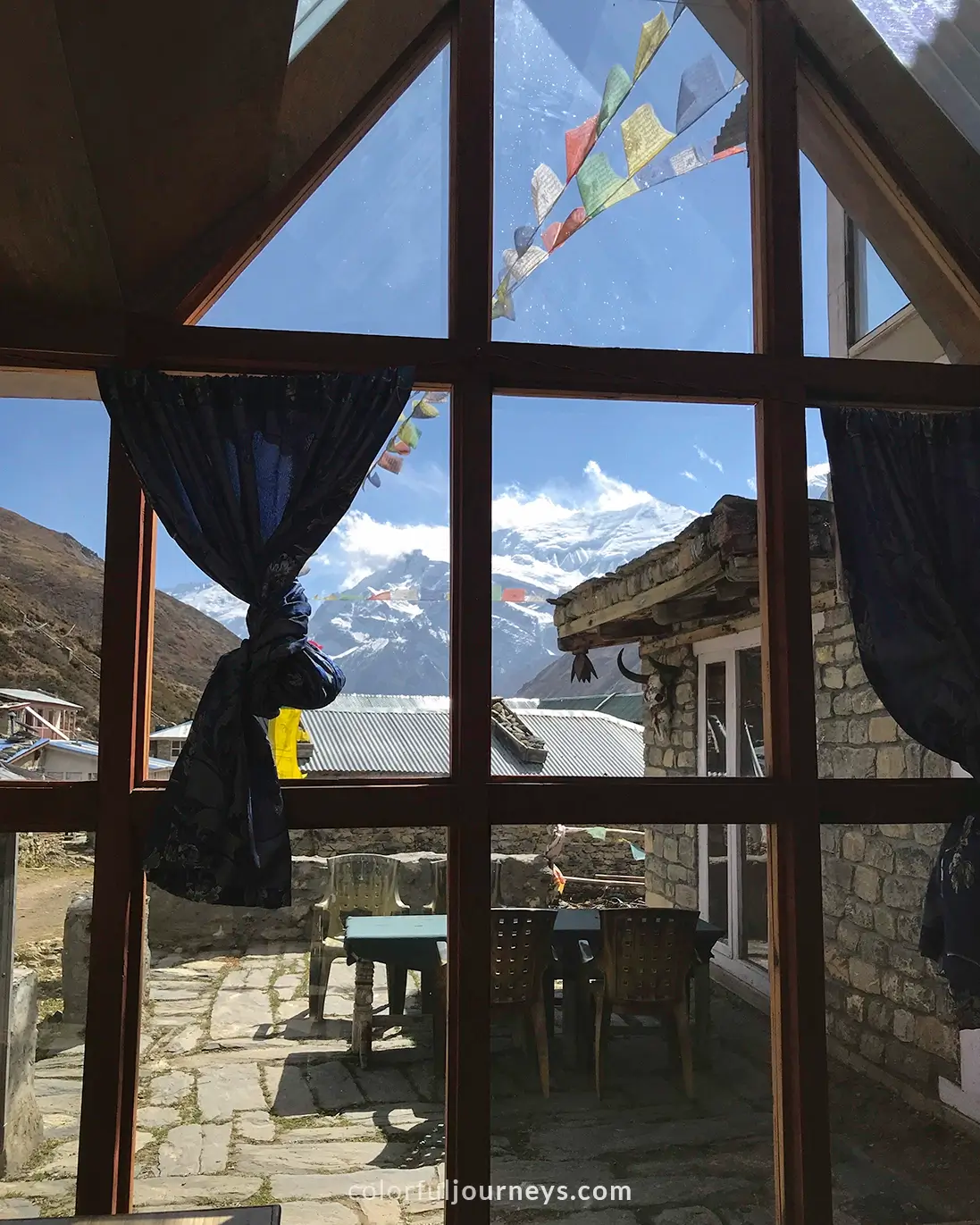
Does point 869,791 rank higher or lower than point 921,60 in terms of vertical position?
lower

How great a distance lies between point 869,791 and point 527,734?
92 centimetres

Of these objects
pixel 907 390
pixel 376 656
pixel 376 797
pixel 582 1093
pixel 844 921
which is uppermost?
pixel 907 390

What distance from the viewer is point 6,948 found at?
231cm

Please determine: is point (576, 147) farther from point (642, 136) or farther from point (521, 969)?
point (521, 969)

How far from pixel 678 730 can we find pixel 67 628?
178 centimetres

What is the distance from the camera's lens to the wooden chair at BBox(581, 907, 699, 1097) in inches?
96.8

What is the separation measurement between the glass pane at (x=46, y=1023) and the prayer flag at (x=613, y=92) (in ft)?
8.15

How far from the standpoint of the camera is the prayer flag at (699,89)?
9.05 feet

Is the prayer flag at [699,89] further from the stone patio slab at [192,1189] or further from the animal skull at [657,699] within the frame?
the stone patio slab at [192,1189]

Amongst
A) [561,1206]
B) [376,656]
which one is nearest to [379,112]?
[376,656]

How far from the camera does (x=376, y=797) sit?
2.32 meters

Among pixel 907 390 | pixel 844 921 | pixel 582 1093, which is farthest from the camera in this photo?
pixel 844 921

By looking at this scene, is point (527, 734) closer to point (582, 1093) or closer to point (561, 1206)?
point (582, 1093)

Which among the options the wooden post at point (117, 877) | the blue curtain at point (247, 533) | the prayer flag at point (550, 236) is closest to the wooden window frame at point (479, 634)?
the wooden post at point (117, 877)
